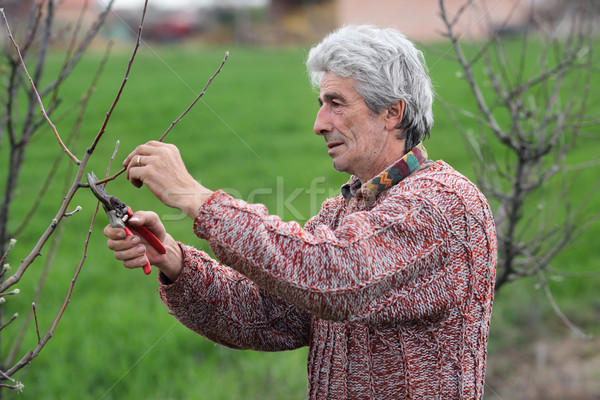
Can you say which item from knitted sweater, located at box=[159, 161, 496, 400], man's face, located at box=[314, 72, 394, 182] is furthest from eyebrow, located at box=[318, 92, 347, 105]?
knitted sweater, located at box=[159, 161, 496, 400]

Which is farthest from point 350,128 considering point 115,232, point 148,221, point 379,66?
point 115,232

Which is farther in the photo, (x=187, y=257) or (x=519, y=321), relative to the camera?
(x=519, y=321)

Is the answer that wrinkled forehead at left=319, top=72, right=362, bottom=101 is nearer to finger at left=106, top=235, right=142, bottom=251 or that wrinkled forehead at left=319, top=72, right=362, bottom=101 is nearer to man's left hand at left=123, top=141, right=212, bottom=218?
man's left hand at left=123, top=141, right=212, bottom=218

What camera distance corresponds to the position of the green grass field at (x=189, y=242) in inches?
181

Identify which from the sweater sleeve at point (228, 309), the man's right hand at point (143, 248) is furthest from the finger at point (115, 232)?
the sweater sleeve at point (228, 309)

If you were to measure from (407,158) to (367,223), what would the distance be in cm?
39

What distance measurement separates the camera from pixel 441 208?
1.57m

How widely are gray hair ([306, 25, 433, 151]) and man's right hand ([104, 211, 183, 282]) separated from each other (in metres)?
0.68

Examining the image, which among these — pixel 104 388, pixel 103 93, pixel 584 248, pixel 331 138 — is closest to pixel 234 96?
pixel 103 93

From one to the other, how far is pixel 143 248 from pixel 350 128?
0.70 meters

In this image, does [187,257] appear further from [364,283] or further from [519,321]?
[519,321]

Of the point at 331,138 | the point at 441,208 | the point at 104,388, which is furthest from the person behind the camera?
the point at 104,388

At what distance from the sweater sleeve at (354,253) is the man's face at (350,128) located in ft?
1.02

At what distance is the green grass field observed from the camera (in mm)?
4586
